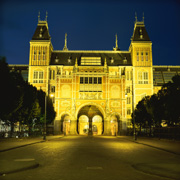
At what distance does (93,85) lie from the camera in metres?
68.1

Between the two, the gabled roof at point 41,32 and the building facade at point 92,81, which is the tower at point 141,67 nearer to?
the building facade at point 92,81

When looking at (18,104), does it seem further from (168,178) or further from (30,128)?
(168,178)

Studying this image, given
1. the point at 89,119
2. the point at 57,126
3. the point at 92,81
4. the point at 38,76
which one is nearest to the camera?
the point at 57,126

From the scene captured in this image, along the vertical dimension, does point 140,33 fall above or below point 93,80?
above

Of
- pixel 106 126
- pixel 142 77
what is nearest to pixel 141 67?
pixel 142 77

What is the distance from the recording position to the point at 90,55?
3083 inches

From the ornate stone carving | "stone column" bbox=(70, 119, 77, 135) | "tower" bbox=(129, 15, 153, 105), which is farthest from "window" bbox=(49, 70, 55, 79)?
"tower" bbox=(129, 15, 153, 105)

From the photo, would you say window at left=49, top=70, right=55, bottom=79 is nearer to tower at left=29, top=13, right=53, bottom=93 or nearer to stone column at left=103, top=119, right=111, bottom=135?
tower at left=29, top=13, right=53, bottom=93

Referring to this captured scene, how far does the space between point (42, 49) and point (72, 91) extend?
16.3 m

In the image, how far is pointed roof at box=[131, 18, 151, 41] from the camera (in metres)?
75.7

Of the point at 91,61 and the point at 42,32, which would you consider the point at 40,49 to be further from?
the point at 91,61

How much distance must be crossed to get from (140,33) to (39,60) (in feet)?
105

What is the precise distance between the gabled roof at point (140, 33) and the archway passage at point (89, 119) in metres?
24.9

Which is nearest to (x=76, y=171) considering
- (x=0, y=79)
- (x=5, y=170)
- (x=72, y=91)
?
(x=5, y=170)
